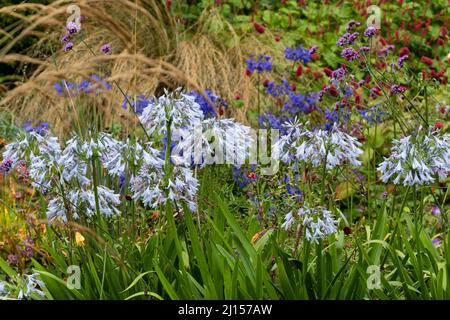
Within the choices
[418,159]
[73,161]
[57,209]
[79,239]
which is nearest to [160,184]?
[73,161]

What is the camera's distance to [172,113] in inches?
109

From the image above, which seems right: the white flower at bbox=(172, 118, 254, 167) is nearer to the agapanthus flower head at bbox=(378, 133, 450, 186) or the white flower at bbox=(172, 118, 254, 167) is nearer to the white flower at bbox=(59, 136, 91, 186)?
the white flower at bbox=(59, 136, 91, 186)

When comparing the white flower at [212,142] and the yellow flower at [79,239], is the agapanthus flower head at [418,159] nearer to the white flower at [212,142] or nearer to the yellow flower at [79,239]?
the white flower at [212,142]

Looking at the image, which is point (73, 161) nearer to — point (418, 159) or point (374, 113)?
point (418, 159)

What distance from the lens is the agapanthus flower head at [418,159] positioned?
272 centimetres

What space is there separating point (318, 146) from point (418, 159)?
0.37 metres

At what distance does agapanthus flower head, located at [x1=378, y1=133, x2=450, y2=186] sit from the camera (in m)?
2.72

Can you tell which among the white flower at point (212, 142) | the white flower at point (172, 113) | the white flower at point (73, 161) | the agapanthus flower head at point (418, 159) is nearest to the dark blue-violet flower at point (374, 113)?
the agapanthus flower head at point (418, 159)

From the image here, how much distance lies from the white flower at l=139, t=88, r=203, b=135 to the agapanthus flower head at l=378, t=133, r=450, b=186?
0.75 metres

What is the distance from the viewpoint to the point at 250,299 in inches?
111

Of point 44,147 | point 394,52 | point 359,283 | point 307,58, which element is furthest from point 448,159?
point 394,52

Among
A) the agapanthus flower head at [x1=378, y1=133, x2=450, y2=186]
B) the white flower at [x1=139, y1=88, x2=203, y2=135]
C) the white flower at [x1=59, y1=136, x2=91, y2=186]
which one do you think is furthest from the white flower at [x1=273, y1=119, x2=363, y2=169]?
the white flower at [x1=59, y1=136, x2=91, y2=186]

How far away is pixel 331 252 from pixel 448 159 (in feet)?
2.07

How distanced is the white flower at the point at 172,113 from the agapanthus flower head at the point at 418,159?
751 mm
